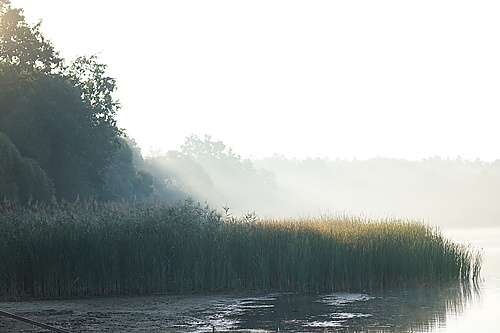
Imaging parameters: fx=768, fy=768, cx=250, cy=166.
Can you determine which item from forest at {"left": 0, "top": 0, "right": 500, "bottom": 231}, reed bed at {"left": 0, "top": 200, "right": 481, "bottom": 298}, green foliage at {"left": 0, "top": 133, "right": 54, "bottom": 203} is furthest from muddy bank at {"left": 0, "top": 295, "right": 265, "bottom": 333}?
green foliage at {"left": 0, "top": 133, "right": 54, "bottom": 203}

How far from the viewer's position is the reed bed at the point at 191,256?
15938mm

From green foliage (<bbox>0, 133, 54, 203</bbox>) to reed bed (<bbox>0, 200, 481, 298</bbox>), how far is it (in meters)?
8.83

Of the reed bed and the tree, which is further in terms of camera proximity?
the tree

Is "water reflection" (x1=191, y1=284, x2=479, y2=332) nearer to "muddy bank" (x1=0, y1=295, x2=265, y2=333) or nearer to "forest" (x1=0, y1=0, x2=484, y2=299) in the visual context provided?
"muddy bank" (x1=0, y1=295, x2=265, y2=333)

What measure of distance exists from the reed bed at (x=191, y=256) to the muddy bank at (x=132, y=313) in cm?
77

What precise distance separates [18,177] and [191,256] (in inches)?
523

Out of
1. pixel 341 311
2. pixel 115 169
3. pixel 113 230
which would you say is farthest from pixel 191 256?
pixel 115 169

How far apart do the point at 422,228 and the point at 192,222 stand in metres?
6.12

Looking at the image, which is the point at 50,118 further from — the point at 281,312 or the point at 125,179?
the point at 281,312

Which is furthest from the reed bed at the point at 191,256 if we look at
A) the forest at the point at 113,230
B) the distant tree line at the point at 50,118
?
the distant tree line at the point at 50,118

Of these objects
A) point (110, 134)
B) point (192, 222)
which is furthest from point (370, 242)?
point (110, 134)

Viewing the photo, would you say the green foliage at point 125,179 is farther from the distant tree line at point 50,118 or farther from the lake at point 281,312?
the lake at point 281,312

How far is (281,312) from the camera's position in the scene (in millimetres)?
13453

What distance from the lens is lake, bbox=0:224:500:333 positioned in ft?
39.4
